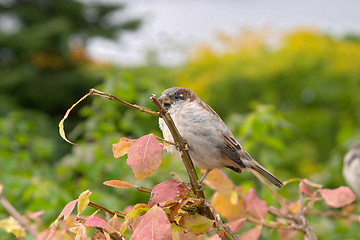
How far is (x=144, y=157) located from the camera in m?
0.76

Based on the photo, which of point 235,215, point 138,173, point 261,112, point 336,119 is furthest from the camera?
point 336,119

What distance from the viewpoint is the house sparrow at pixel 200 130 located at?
1314 mm

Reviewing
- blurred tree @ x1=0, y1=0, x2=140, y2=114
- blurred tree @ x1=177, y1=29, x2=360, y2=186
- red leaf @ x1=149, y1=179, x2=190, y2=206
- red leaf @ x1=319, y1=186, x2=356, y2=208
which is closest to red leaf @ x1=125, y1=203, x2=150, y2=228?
red leaf @ x1=149, y1=179, x2=190, y2=206

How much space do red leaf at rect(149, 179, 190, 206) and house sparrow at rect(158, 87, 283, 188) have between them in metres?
0.44

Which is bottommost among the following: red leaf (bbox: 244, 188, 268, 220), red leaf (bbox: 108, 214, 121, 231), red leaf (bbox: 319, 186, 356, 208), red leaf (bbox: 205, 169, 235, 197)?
red leaf (bbox: 244, 188, 268, 220)

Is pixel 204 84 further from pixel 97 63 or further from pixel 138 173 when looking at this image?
pixel 138 173

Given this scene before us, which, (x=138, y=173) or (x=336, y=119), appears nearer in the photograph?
(x=138, y=173)

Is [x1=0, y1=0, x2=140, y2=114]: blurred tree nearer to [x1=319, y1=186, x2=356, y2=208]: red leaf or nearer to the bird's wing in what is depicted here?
the bird's wing

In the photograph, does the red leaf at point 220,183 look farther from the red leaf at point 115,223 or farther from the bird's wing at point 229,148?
the red leaf at point 115,223

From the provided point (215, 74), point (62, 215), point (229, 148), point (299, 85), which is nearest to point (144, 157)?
point (62, 215)

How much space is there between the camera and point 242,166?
58.5 inches

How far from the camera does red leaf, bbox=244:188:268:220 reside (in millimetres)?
1211

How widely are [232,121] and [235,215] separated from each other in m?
1.39

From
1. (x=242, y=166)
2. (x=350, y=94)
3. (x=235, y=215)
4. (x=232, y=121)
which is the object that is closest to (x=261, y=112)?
(x=232, y=121)
